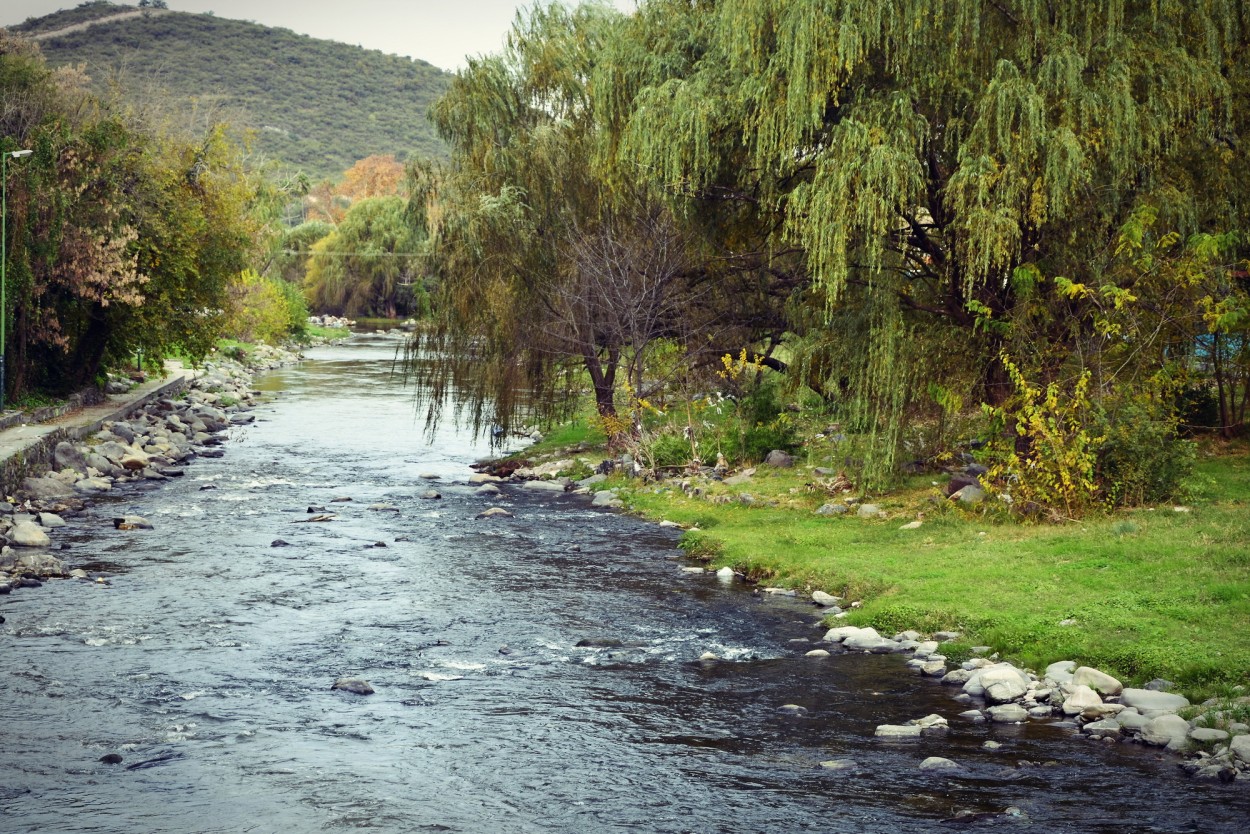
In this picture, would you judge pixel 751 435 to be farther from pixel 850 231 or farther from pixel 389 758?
pixel 389 758

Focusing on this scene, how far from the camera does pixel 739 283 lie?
25.4m

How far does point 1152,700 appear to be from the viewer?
38.4 ft

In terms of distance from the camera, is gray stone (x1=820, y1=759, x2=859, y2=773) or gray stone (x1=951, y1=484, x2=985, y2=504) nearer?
gray stone (x1=820, y1=759, x2=859, y2=773)

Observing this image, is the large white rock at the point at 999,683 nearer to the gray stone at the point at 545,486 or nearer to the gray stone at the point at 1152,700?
the gray stone at the point at 1152,700

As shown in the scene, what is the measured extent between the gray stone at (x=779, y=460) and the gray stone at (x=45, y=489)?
46.6ft

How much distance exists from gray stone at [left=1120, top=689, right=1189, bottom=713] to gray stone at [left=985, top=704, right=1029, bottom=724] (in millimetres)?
942

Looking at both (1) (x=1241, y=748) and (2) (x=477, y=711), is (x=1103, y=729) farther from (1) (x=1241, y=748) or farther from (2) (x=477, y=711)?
(2) (x=477, y=711)

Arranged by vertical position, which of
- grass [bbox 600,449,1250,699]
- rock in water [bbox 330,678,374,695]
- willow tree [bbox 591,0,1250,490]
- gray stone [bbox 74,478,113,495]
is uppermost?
willow tree [bbox 591,0,1250,490]

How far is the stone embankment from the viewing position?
19.2 m

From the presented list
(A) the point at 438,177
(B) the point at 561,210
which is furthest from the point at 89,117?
(B) the point at 561,210

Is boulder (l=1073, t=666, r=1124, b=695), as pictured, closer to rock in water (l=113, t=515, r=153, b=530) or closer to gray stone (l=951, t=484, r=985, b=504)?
gray stone (l=951, t=484, r=985, b=504)

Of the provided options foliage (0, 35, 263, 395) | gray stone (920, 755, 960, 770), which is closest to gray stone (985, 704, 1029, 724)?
gray stone (920, 755, 960, 770)

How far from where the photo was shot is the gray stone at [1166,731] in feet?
36.2

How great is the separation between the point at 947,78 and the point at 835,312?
455cm
